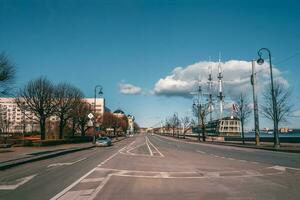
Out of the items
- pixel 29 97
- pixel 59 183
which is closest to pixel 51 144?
pixel 29 97

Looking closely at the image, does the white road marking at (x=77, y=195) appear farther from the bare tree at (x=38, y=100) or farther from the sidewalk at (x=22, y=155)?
the bare tree at (x=38, y=100)

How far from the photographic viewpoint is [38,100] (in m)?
65.0

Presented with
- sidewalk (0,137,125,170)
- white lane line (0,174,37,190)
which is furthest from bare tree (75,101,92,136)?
white lane line (0,174,37,190)

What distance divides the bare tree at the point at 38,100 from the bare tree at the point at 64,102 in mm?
2854

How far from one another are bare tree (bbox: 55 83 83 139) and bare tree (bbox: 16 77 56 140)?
285 centimetres

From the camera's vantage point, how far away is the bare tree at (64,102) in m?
70.2

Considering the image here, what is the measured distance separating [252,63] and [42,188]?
3861cm

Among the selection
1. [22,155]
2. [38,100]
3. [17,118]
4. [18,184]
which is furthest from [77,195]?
[17,118]

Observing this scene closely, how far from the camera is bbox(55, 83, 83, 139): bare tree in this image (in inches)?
2763

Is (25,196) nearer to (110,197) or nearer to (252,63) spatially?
(110,197)

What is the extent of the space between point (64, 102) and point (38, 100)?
737 centimetres

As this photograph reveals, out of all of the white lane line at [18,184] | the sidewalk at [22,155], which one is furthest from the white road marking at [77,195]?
the sidewalk at [22,155]

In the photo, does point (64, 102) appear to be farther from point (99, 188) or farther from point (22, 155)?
point (99, 188)

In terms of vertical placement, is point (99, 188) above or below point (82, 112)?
below
